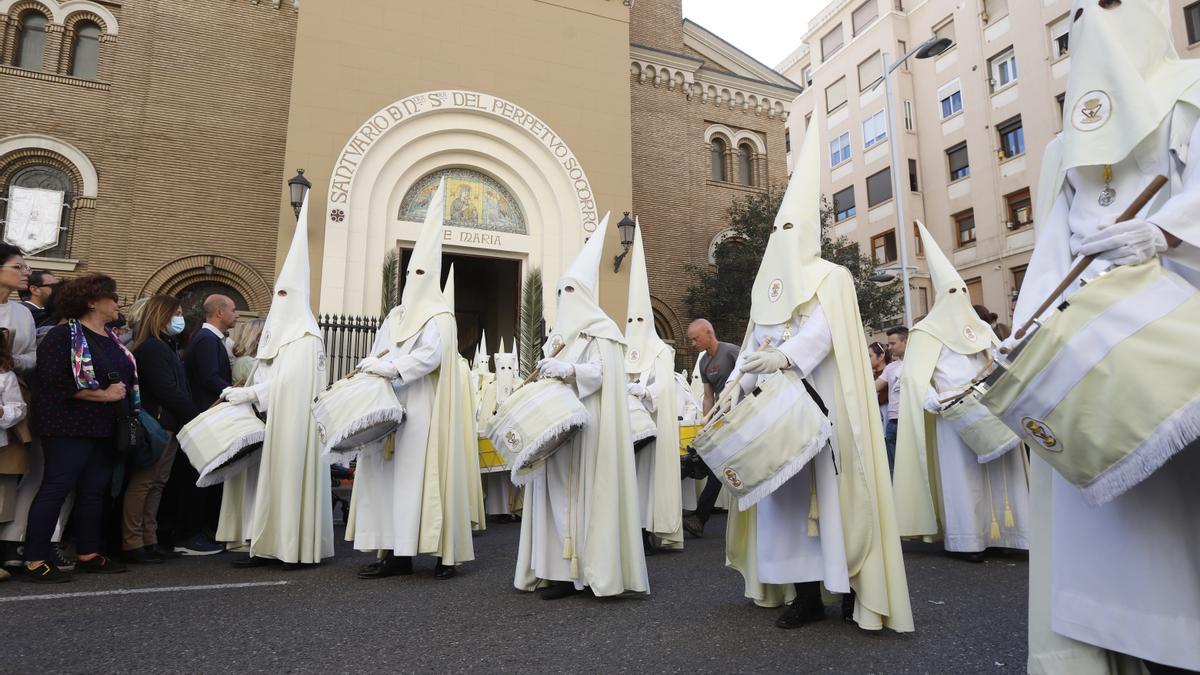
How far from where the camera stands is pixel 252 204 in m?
15.9

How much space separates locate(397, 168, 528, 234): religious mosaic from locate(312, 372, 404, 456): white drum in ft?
37.0

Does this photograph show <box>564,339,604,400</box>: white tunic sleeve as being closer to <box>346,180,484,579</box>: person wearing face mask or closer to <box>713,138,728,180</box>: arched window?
<box>346,180,484,579</box>: person wearing face mask

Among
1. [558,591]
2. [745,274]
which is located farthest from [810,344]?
[745,274]

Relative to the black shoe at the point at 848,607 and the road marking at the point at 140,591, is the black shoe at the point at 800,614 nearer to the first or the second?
the black shoe at the point at 848,607

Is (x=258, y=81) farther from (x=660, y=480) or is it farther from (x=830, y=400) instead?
(x=830, y=400)

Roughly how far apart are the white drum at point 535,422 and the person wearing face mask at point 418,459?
1.01 meters

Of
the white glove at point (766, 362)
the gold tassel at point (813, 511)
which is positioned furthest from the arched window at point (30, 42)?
the gold tassel at point (813, 511)

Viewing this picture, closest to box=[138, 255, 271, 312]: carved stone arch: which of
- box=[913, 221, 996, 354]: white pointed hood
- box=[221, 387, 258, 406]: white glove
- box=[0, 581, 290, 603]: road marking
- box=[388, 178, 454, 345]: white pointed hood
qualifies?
box=[221, 387, 258, 406]: white glove

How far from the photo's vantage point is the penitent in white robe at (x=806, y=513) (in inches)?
134

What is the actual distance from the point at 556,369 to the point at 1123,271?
3039 millimetres

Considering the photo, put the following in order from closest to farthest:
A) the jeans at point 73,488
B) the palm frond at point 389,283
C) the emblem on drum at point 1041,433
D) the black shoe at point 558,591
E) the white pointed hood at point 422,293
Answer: the emblem on drum at point 1041,433 < the black shoe at point 558,591 < the jeans at point 73,488 < the white pointed hood at point 422,293 < the palm frond at point 389,283

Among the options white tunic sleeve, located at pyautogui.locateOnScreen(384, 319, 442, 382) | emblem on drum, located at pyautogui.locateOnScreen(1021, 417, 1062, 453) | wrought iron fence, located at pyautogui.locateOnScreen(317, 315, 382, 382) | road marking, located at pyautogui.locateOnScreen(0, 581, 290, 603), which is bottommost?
road marking, located at pyautogui.locateOnScreen(0, 581, 290, 603)

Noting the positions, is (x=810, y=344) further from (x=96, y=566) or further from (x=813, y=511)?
(x=96, y=566)

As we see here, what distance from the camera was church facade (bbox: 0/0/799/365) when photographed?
14.4 m
